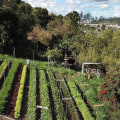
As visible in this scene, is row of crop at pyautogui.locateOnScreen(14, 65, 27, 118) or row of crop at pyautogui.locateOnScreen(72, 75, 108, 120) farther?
row of crop at pyautogui.locateOnScreen(72, 75, 108, 120)

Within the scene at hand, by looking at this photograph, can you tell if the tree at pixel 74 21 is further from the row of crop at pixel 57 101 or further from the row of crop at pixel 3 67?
the row of crop at pixel 3 67

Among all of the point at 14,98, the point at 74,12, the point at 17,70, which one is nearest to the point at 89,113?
the point at 14,98

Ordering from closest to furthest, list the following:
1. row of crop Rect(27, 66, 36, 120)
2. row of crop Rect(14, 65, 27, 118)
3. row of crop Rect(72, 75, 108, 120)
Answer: row of crop Rect(27, 66, 36, 120) < row of crop Rect(14, 65, 27, 118) < row of crop Rect(72, 75, 108, 120)

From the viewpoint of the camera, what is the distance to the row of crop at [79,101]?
7.32 meters

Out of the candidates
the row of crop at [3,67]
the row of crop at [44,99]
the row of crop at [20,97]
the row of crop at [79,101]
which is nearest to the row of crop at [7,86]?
the row of crop at [3,67]

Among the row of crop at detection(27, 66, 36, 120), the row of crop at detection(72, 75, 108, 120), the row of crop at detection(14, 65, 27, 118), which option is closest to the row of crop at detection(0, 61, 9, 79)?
the row of crop at detection(14, 65, 27, 118)

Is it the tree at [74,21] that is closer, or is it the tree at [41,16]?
the tree at [74,21]

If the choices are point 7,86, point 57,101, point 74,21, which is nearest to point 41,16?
point 74,21

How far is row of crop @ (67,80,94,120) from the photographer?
7316mm

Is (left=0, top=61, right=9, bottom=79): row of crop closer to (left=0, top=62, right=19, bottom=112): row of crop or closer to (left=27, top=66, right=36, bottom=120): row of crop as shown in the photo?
(left=0, top=62, right=19, bottom=112): row of crop

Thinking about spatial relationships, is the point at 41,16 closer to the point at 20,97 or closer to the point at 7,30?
the point at 7,30

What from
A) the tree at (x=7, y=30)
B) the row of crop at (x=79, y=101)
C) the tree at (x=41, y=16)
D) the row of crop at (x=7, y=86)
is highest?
the tree at (x=41, y=16)

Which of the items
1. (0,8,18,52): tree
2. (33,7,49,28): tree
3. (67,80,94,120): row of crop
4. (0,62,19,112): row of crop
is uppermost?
(33,7,49,28): tree

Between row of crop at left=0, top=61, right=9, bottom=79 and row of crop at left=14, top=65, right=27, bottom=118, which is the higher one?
row of crop at left=0, top=61, right=9, bottom=79
